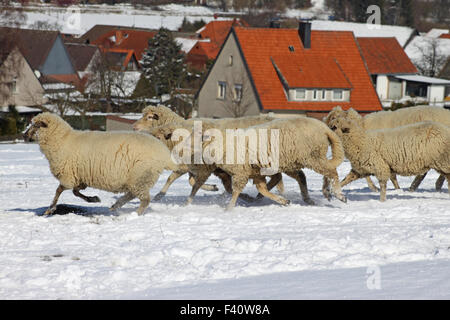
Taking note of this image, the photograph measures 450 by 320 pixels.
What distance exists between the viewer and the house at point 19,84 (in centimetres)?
5141

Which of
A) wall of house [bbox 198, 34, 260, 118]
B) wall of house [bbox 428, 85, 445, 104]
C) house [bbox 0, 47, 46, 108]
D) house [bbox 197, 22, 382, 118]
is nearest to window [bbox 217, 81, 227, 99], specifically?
wall of house [bbox 198, 34, 260, 118]

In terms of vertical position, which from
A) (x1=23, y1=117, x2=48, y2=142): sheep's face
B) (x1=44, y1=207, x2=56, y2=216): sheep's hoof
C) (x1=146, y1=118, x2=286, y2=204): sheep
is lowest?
(x1=44, y1=207, x2=56, y2=216): sheep's hoof

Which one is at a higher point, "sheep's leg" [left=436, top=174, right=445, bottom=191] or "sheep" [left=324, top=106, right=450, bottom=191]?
"sheep" [left=324, top=106, right=450, bottom=191]

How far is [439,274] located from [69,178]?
628 cm

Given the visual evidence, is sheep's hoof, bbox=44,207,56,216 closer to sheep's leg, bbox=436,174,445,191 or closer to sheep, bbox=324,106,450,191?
sheep, bbox=324,106,450,191

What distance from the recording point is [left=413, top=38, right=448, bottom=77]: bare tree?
7256 centimetres

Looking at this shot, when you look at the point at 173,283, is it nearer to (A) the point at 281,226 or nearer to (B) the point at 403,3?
(A) the point at 281,226

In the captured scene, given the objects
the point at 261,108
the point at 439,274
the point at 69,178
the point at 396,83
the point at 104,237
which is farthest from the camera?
the point at 396,83

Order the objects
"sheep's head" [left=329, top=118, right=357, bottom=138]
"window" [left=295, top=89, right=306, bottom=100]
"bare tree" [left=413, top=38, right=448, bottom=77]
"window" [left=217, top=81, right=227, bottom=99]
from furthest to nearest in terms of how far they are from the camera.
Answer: "bare tree" [left=413, top=38, right=448, bottom=77]
"window" [left=217, top=81, right=227, bottom=99]
"window" [left=295, top=89, right=306, bottom=100]
"sheep's head" [left=329, top=118, right=357, bottom=138]

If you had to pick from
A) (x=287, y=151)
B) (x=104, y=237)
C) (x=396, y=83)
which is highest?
(x=287, y=151)

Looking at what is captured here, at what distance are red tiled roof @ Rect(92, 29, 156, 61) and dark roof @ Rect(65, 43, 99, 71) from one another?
9904 mm
